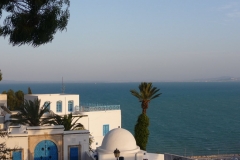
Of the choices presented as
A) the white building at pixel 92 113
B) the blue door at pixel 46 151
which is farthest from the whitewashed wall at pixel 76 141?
the white building at pixel 92 113

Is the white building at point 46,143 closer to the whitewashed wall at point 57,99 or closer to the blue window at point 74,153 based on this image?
the blue window at point 74,153

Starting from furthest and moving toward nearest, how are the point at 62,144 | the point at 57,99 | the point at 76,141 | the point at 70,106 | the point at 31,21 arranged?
the point at 70,106 → the point at 57,99 → the point at 76,141 → the point at 62,144 → the point at 31,21

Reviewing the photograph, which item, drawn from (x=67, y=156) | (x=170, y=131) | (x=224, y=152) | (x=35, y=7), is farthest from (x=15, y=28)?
(x=170, y=131)

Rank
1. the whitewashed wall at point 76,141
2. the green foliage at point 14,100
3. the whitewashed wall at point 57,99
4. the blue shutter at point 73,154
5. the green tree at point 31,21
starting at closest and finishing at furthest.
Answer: the green tree at point 31,21
the whitewashed wall at point 76,141
the blue shutter at point 73,154
the whitewashed wall at point 57,99
the green foliage at point 14,100

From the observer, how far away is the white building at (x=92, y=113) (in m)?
33.0

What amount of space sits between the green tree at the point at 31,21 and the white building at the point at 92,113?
845 inches

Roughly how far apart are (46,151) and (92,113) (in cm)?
1194

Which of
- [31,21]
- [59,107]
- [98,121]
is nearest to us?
[31,21]

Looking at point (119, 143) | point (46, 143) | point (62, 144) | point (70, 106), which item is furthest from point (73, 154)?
point (70, 106)

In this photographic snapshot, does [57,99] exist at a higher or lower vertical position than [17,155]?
higher

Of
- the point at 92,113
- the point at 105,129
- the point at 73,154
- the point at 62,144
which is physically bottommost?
the point at 73,154

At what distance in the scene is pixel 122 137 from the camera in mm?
20219

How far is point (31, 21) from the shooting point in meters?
10.3

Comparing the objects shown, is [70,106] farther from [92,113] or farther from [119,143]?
[119,143]
